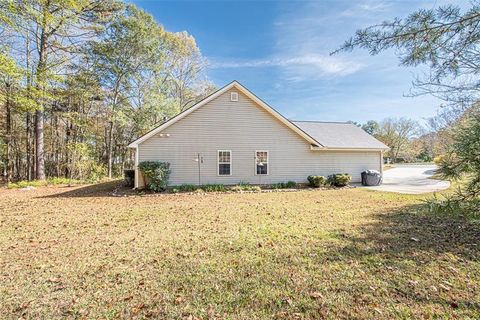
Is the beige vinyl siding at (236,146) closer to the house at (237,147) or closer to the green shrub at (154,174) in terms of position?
the house at (237,147)

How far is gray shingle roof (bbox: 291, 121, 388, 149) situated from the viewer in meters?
15.3

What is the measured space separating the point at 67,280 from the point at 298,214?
18.3 feet

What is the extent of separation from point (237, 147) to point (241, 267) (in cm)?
1012

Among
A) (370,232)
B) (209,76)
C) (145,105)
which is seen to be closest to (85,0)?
(145,105)

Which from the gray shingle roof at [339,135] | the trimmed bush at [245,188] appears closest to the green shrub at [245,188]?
the trimmed bush at [245,188]

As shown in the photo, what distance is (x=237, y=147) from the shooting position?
13.4 m

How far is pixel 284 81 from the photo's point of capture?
20.2 meters

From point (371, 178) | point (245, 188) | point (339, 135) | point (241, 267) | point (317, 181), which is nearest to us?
point (241, 267)

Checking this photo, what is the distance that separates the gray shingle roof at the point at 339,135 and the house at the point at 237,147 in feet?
0.51

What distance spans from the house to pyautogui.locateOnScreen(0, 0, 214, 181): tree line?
8.06m

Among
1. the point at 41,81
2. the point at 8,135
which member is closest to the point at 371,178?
the point at 41,81

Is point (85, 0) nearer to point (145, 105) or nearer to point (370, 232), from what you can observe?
point (145, 105)

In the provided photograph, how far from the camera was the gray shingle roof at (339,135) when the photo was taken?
1526cm

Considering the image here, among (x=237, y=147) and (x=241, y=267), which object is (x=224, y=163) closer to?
(x=237, y=147)
